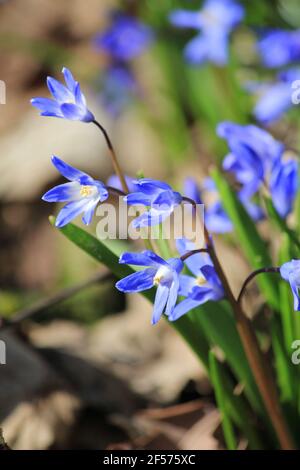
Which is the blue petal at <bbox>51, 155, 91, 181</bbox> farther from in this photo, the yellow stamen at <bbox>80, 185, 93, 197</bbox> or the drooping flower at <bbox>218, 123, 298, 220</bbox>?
the drooping flower at <bbox>218, 123, 298, 220</bbox>

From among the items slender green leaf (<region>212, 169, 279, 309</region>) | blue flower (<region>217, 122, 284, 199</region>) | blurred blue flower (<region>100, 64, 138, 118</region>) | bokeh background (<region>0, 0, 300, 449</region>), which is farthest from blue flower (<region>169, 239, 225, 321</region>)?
blurred blue flower (<region>100, 64, 138, 118</region>)

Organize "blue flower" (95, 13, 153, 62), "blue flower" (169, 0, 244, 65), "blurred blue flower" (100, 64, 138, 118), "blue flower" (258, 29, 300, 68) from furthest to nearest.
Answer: "blurred blue flower" (100, 64, 138, 118) → "blue flower" (95, 13, 153, 62) → "blue flower" (169, 0, 244, 65) → "blue flower" (258, 29, 300, 68)

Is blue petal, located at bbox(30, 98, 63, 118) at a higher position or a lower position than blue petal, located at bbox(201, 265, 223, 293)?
higher

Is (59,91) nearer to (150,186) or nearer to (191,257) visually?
(150,186)

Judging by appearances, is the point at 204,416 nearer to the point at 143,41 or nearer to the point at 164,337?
the point at 164,337

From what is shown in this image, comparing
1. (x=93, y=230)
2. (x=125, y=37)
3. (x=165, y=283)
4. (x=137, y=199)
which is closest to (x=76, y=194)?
(x=137, y=199)

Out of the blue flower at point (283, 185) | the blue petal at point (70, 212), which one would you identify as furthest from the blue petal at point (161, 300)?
the blue flower at point (283, 185)

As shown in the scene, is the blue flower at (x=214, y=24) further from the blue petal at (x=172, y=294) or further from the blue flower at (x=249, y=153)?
the blue petal at (x=172, y=294)
